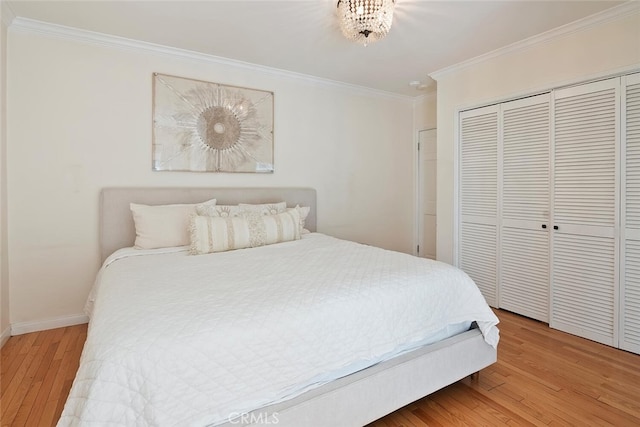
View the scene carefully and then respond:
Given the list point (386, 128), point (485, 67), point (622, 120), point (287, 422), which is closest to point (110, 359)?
point (287, 422)

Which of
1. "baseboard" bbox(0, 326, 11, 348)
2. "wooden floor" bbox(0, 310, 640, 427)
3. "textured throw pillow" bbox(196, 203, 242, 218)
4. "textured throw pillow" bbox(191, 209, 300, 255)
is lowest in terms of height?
"wooden floor" bbox(0, 310, 640, 427)

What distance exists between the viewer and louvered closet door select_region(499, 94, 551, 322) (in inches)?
107

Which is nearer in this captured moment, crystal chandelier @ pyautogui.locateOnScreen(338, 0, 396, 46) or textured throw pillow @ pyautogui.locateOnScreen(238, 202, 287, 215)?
crystal chandelier @ pyautogui.locateOnScreen(338, 0, 396, 46)

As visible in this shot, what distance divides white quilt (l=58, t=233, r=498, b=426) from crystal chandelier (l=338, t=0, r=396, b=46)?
4.70ft

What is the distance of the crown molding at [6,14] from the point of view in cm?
219

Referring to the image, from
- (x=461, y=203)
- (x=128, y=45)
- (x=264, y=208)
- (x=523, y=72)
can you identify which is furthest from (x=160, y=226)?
(x=523, y=72)

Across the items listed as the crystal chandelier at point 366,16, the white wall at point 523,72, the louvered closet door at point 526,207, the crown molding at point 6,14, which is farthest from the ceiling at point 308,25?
the louvered closet door at point 526,207

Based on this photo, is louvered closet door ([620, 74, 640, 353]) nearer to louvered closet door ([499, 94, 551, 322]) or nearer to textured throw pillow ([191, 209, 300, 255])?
louvered closet door ([499, 94, 551, 322])

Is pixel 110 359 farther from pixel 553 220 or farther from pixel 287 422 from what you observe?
pixel 553 220

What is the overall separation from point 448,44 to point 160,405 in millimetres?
3157

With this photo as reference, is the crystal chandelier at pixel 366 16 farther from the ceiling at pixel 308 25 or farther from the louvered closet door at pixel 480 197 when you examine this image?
the louvered closet door at pixel 480 197

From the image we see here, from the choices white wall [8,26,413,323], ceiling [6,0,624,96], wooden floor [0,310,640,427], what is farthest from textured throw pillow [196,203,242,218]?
ceiling [6,0,624,96]

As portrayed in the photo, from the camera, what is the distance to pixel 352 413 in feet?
4.50

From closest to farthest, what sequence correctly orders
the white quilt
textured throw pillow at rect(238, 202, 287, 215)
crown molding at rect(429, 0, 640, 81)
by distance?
the white quilt, crown molding at rect(429, 0, 640, 81), textured throw pillow at rect(238, 202, 287, 215)
